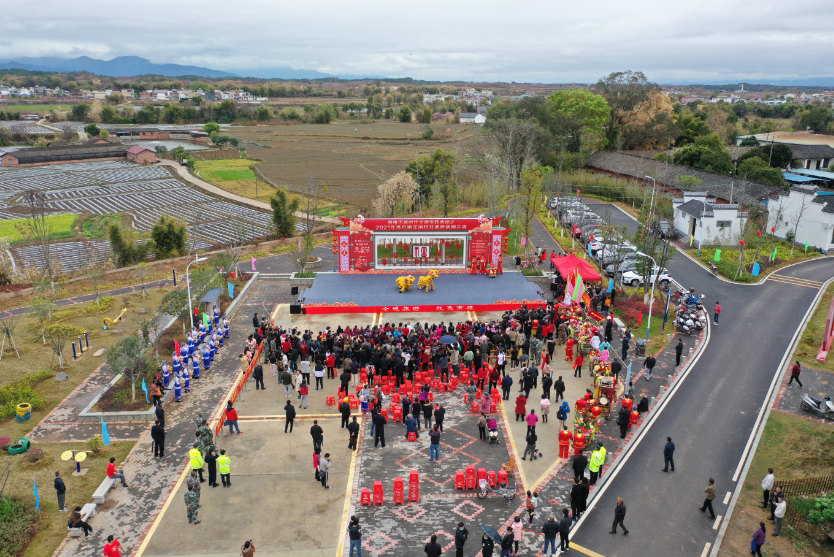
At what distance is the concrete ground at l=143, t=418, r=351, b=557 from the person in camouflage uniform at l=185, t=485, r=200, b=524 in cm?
19

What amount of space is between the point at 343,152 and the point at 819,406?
320ft

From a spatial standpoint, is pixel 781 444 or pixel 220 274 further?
pixel 220 274

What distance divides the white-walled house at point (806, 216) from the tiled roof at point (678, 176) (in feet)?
12.5

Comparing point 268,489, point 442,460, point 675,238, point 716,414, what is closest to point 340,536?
point 268,489

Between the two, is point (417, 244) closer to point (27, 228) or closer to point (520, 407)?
point (520, 407)

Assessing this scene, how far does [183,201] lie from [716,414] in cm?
6469

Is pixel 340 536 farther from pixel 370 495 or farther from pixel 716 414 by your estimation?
pixel 716 414

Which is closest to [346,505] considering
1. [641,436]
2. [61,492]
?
[61,492]

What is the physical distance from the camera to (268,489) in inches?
679

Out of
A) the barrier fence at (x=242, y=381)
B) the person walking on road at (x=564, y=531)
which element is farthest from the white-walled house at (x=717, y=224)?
the person walking on road at (x=564, y=531)

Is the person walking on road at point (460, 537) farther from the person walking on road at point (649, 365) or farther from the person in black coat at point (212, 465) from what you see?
the person walking on road at point (649, 365)

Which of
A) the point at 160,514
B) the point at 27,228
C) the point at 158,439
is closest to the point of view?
the point at 160,514

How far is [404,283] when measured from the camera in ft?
108

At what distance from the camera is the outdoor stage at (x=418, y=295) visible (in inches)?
1234
